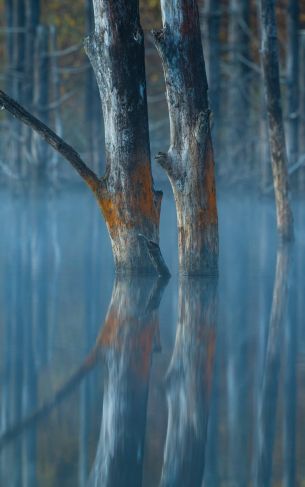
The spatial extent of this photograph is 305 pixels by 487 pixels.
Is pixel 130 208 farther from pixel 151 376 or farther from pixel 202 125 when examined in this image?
pixel 151 376

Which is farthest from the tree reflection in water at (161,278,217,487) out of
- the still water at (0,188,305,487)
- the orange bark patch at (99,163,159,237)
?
the orange bark patch at (99,163,159,237)

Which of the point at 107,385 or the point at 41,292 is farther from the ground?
the point at 41,292

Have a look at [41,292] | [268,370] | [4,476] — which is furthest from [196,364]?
[41,292]

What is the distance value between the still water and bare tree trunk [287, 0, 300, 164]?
10470 millimetres

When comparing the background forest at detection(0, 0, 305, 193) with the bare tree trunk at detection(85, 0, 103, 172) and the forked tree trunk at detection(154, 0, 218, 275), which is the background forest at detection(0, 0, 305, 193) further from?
the forked tree trunk at detection(154, 0, 218, 275)

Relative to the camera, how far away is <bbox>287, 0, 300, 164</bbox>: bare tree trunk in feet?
79.3

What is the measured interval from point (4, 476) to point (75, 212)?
59.2ft

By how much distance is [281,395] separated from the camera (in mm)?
6578

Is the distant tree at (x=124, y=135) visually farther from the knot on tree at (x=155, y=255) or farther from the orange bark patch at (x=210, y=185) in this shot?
the orange bark patch at (x=210, y=185)

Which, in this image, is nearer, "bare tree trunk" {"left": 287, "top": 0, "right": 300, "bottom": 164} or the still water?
the still water

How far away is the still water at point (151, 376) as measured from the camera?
534cm

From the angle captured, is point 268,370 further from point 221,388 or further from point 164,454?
point 164,454

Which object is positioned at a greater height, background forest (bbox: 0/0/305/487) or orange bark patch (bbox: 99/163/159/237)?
orange bark patch (bbox: 99/163/159/237)

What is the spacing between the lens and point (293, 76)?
79.8 ft
